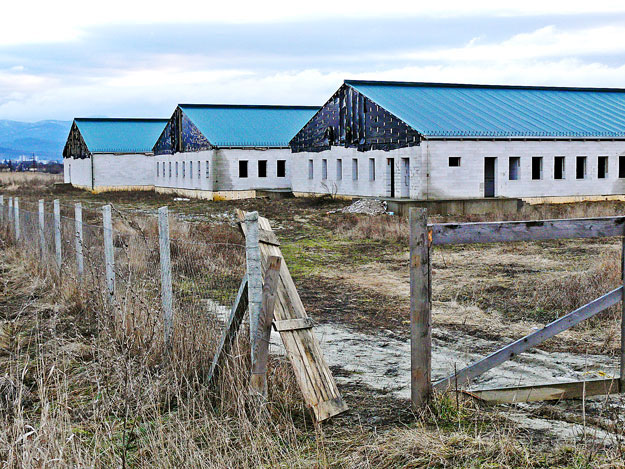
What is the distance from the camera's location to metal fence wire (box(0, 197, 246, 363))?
6.70 m

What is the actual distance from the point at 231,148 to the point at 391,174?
1395cm

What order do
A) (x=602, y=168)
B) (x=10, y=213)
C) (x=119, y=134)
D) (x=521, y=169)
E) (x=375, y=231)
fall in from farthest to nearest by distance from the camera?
1. (x=119, y=134)
2. (x=602, y=168)
3. (x=521, y=169)
4. (x=375, y=231)
5. (x=10, y=213)

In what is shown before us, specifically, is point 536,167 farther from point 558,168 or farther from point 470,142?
point 470,142

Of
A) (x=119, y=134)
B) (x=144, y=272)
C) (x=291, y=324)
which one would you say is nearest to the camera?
(x=291, y=324)

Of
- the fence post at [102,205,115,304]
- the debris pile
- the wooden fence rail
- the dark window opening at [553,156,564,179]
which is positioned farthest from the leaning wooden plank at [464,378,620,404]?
the dark window opening at [553,156,564,179]

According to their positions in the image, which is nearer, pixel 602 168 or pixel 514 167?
pixel 514 167

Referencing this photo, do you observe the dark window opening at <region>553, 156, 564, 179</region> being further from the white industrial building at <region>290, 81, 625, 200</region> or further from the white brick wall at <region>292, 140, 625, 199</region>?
the white brick wall at <region>292, 140, 625, 199</region>

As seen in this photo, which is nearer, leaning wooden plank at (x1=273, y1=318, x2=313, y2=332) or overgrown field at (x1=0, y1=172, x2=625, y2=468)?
overgrown field at (x1=0, y1=172, x2=625, y2=468)

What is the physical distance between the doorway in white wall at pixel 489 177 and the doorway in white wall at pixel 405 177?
11.2 feet

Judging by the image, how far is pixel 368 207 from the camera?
2980cm

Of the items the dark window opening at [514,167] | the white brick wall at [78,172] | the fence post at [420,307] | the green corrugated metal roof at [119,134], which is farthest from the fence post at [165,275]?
the white brick wall at [78,172]

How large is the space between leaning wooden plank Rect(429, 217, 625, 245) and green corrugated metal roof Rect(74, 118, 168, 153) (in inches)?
2110

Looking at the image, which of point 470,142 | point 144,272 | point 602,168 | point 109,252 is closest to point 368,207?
point 470,142

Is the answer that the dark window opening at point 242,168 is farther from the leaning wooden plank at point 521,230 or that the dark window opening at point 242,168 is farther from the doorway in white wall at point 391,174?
the leaning wooden plank at point 521,230
